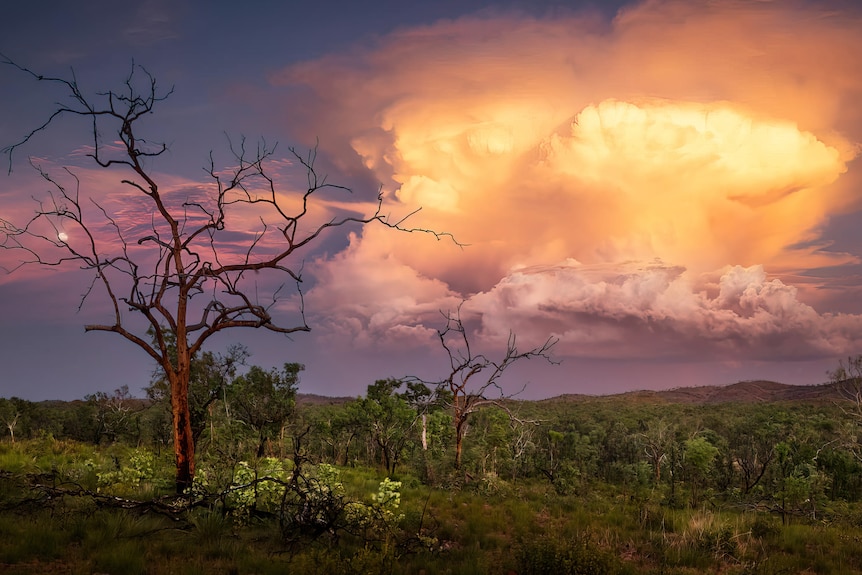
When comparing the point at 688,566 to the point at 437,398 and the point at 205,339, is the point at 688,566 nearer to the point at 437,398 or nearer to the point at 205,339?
the point at 437,398

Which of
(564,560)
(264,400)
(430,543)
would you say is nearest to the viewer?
(564,560)

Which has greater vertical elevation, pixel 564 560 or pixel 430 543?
pixel 564 560

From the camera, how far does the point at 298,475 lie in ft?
36.5

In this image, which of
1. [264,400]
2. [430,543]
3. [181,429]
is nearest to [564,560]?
[430,543]

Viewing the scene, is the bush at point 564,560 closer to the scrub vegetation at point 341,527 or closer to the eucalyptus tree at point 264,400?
the scrub vegetation at point 341,527

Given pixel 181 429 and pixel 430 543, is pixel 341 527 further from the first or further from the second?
pixel 181 429

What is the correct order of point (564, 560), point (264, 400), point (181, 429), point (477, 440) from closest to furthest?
point (564, 560), point (181, 429), point (264, 400), point (477, 440)

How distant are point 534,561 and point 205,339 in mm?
9828

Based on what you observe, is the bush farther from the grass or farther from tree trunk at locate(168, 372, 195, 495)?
tree trunk at locate(168, 372, 195, 495)

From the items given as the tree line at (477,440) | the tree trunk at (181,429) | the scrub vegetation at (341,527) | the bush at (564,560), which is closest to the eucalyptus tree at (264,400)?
the tree line at (477,440)

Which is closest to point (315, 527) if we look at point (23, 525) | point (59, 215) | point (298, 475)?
point (298, 475)

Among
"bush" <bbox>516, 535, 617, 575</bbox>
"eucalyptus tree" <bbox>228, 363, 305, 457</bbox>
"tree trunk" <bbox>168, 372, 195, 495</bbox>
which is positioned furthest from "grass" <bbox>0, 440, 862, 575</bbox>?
"eucalyptus tree" <bbox>228, 363, 305, 457</bbox>

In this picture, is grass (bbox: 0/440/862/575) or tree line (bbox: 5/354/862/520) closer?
grass (bbox: 0/440/862/575)

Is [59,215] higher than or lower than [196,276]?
higher
